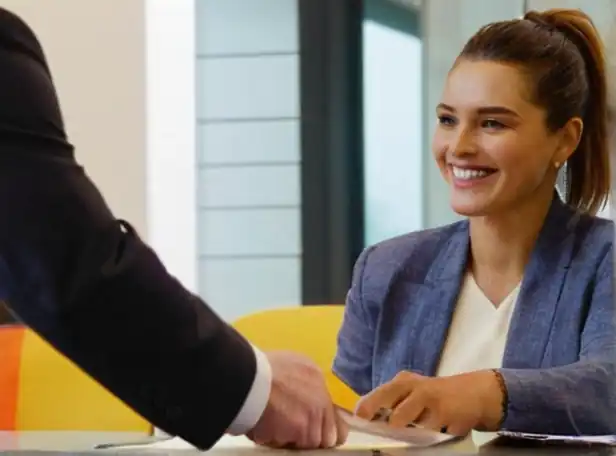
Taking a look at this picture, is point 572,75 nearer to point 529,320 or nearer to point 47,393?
point 529,320

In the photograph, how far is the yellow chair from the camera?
83 cm

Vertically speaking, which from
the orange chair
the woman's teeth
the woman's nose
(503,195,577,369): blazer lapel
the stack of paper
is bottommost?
the orange chair

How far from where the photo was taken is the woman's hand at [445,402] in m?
0.66

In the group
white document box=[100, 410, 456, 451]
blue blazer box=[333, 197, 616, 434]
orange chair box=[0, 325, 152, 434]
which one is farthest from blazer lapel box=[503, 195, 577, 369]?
orange chair box=[0, 325, 152, 434]

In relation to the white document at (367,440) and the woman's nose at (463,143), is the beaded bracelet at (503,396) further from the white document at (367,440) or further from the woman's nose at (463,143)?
the woman's nose at (463,143)

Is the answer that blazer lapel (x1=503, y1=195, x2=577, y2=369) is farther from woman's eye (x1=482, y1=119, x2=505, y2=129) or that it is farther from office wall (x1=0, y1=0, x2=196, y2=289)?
office wall (x1=0, y1=0, x2=196, y2=289)

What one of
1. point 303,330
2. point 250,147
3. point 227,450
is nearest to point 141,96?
point 250,147

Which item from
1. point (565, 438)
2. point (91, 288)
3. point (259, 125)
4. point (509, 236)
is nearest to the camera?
point (91, 288)

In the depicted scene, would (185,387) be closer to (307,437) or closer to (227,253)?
(307,437)

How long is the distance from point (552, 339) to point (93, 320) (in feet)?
1.14

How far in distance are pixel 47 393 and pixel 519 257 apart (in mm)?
435

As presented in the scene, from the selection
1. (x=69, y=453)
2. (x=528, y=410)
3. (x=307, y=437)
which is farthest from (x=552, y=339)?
(x=69, y=453)

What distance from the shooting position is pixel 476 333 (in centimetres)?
75

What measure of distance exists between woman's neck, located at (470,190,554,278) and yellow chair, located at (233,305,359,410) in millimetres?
139
